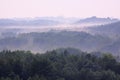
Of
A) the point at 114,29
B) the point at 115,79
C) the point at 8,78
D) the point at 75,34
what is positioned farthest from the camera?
the point at 114,29

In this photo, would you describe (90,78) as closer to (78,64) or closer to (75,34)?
(78,64)

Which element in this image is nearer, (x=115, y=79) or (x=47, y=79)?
(x=47, y=79)

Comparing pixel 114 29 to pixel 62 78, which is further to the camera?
pixel 114 29

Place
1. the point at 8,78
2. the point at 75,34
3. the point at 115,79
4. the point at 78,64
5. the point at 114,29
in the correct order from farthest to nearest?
the point at 114,29, the point at 75,34, the point at 78,64, the point at 115,79, the point at 8,78

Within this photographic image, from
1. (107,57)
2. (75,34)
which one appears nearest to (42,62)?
(107,57)

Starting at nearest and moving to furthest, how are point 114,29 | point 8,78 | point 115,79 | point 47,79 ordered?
point 8,78, point 47,79, point 115,79, point 114,29

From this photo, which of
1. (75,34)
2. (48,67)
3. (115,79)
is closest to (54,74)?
(48,67)

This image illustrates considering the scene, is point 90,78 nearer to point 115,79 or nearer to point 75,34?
point 115,79

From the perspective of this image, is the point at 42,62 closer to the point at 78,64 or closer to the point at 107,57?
the point at 78,64

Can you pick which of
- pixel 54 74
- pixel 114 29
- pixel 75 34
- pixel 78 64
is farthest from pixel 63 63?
pixel 114 29
